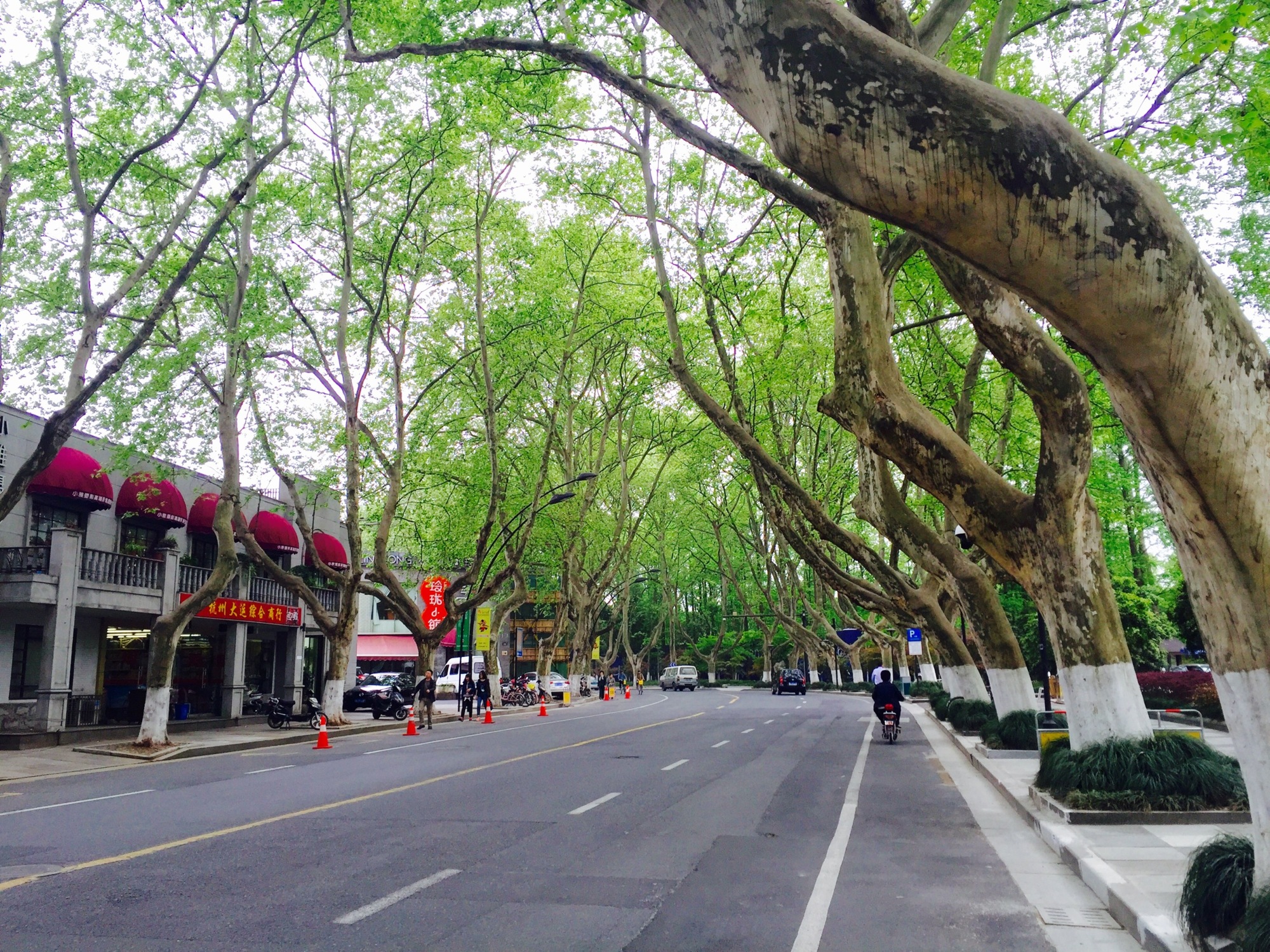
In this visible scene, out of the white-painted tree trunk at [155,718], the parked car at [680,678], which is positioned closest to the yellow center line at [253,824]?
the white-painted tree trunk at [155,718]

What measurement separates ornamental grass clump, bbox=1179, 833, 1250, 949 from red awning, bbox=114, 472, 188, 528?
2384 cm

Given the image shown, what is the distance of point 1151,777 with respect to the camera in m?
9.51

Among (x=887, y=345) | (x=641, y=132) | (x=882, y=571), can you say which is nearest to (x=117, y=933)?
(x=887, y=345)

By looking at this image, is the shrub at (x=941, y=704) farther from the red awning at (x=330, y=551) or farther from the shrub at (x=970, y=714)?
the red awning at (x=330, y=551)

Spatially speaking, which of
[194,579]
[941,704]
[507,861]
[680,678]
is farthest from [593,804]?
[680,678]

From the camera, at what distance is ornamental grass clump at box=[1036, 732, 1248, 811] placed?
367 inches

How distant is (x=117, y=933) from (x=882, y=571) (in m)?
16.5

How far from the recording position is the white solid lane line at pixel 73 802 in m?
11.3

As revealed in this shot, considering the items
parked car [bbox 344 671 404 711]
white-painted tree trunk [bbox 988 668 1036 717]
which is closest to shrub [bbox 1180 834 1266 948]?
white-painted tree trunk [bbox 988 668 1036 717]

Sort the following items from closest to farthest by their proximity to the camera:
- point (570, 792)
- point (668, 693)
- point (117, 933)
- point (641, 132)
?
1. point (117, 933)
2. point (570, 792)
3. point (641, 132)
4. point (668, 693)

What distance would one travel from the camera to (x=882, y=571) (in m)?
19.9

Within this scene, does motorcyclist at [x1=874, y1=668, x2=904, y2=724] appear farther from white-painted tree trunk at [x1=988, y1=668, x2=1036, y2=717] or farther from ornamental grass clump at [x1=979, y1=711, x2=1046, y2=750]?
ornamental grass clump at [x1=979, y1=711, x2=1046, y2=750]

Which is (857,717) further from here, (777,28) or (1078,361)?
(777,28)

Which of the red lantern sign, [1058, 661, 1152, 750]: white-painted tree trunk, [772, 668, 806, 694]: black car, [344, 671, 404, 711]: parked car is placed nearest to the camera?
[1058, 661, 1152, 750]: white-painted tree trunk
